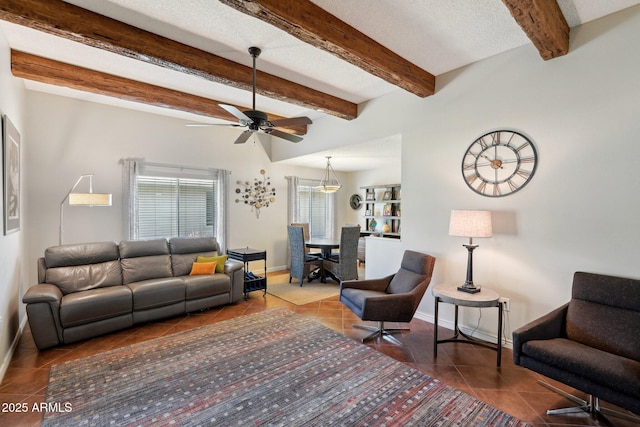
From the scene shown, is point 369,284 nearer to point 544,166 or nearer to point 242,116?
point 544,166

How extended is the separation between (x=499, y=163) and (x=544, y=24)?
1.20 m

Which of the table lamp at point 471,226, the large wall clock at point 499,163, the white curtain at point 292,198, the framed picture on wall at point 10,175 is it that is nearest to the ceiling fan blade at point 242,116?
the framed picture on wall at point 10,175

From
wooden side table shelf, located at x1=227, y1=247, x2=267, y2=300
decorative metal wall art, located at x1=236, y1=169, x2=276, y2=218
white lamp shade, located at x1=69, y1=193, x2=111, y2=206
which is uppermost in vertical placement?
decorative metal wall art, located at x1=236, y1=169, x2=276, y2=218

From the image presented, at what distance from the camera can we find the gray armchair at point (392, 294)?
2828mm

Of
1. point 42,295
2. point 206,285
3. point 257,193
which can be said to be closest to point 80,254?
point 42,295

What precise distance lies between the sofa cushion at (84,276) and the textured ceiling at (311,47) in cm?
234

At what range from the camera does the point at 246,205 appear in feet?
19.4

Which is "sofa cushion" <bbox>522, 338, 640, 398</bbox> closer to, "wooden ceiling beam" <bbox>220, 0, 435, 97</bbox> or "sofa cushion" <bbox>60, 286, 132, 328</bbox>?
"wooden ceiling beam" <bbox>220, 0, 435, 97</bbox>

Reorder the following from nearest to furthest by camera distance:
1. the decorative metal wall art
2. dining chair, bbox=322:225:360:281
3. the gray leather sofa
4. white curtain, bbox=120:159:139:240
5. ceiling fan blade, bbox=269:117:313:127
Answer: the gray leather sofa < ceiling fan blade, bbox=269:117:313:127 < white curtain, bbox=120:159:139:240 < dining chair, bbox=322:225:360:281 < the decorative metal wall art

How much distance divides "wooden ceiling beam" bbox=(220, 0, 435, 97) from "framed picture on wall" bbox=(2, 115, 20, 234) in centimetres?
239

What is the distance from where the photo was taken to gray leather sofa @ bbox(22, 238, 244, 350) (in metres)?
2.79

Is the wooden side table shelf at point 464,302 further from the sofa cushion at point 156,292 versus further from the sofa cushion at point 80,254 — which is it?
the sofa cushion at point 80,254

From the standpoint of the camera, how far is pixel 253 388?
2.16 metres

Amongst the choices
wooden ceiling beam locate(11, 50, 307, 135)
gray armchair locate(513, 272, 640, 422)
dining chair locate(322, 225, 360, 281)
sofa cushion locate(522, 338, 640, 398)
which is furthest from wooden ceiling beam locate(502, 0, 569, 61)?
wooden ceiling beam locate(11, 50, 307, 135)
